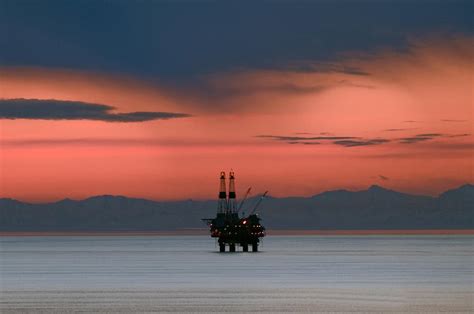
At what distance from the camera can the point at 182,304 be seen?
9738cm

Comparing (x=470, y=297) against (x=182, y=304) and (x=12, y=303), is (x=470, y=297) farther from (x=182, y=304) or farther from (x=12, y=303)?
(x=12, y=303)

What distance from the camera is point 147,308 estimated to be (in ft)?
305

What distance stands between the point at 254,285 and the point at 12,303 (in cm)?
3322

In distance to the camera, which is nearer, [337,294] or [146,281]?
[337,294]

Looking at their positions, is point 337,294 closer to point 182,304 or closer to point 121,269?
point 182,304

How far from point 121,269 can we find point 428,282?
60.6m

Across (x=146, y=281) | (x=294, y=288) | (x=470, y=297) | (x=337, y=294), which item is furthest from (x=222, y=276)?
(x=470, y=297)

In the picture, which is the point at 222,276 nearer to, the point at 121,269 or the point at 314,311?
the point at 121,269

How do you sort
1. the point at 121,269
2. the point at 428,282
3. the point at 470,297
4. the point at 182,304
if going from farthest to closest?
1. the point at 121,269
2. the point at 428,282
3. the point at 470,297
4. the point at 182,304

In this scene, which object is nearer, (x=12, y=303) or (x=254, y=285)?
(x=12, y=303)

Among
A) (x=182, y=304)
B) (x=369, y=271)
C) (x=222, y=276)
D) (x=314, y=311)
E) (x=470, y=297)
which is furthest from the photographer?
(x=369, y=271)

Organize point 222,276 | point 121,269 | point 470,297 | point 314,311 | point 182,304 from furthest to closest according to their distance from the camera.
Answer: point 121,269, point 222,276, point 470,297, point 182,304, point 314,311

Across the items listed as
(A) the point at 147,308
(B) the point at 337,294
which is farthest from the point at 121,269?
(A) the point at 147,308

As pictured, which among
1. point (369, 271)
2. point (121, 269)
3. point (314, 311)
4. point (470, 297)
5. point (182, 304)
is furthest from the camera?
point (121, 269)
